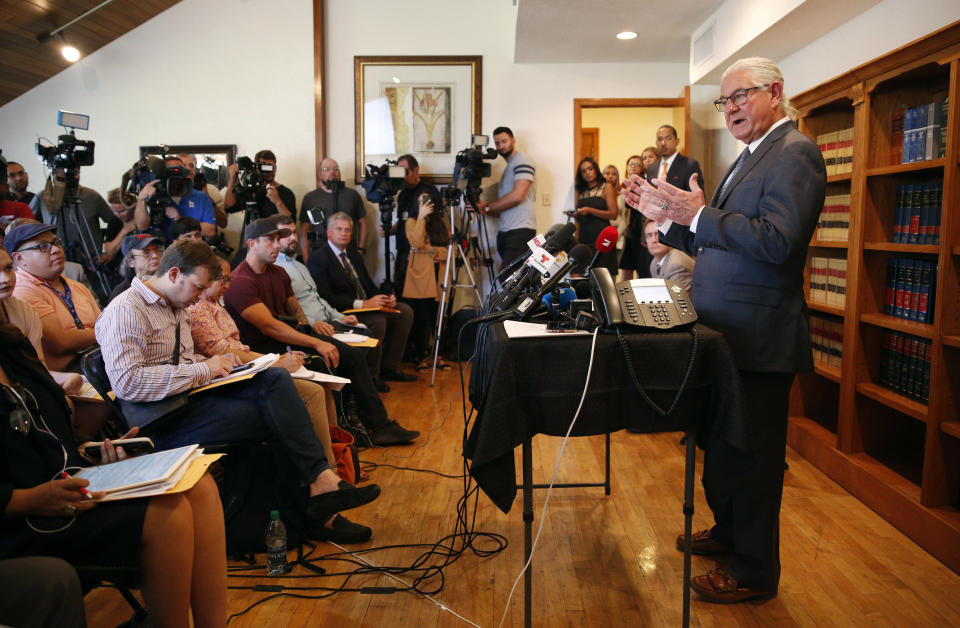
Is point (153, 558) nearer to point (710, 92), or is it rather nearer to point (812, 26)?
point (812, 26)

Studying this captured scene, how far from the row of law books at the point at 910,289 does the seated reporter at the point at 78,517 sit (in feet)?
7.85

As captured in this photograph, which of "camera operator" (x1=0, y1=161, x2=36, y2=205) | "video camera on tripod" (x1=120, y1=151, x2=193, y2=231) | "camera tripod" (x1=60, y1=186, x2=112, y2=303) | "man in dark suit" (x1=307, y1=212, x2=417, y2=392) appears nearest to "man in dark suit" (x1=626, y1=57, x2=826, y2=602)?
"man in dark suit" (x1=307, y1=212, x2=417, y2=392)

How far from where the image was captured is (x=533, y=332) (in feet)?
5.18

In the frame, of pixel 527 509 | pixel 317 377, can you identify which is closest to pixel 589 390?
Answer: pixel 527 509

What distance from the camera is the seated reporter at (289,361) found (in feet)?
7.52

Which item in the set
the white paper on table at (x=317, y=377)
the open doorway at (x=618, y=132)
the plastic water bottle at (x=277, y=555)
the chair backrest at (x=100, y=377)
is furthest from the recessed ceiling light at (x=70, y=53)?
the plastic water bottle at (x=277, y=555)

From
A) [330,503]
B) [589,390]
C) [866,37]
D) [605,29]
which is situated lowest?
[330,503]

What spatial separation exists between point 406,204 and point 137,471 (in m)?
4.14

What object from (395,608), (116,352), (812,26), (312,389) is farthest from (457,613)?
(812,26)

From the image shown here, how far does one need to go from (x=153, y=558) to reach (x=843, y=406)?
2.52 m

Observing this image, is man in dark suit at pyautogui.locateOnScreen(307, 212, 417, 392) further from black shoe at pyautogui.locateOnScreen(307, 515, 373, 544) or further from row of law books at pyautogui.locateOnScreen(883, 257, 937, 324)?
row of law books at pyautogui.locateOnScreen(883, 257, 937, 324)

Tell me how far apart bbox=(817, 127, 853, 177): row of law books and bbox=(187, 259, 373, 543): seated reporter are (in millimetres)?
Answer: 2328

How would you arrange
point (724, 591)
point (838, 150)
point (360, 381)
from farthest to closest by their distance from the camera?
point (360, 381)
point (838, 150)
point (724, 591)

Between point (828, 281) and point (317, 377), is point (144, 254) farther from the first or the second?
point (828, 281)
